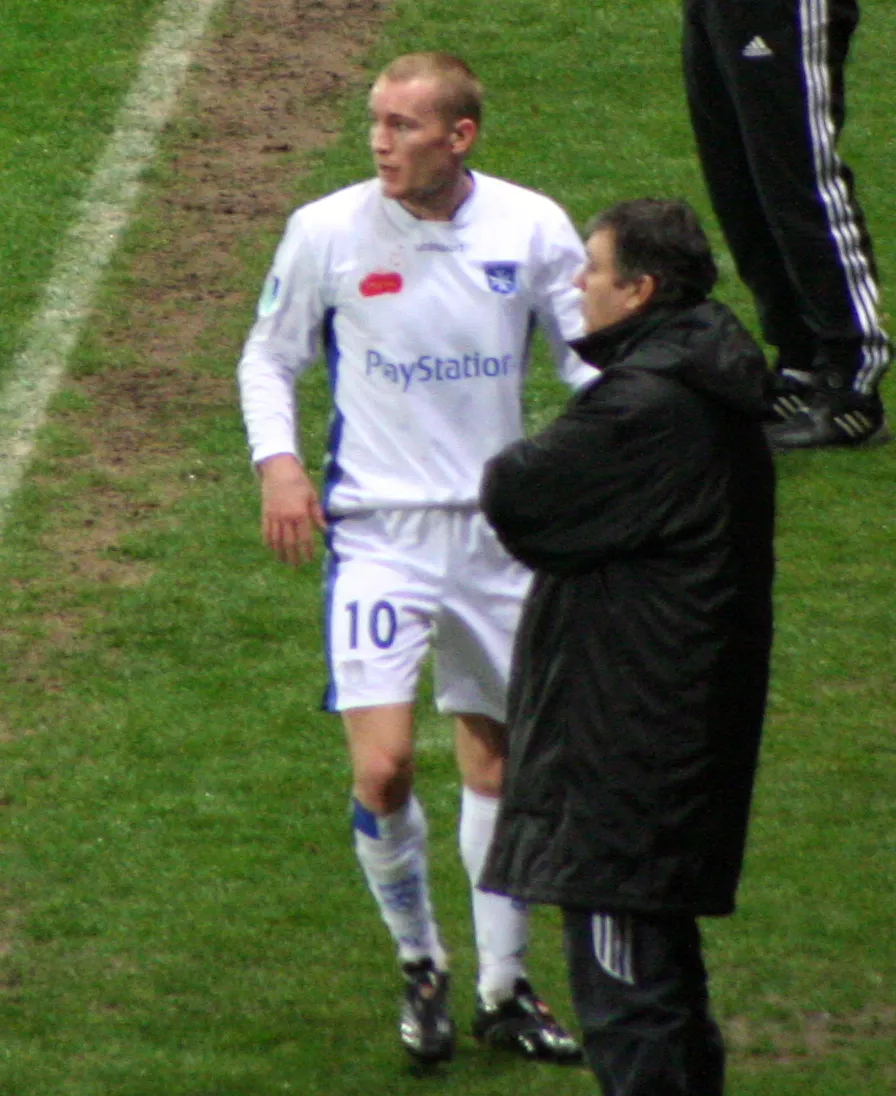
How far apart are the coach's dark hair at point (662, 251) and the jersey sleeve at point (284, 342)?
1.00m

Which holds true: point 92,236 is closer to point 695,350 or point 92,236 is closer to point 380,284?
point 380,284

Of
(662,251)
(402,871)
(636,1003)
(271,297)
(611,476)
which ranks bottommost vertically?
(402,871)

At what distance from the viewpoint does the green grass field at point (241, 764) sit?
5.56 meters

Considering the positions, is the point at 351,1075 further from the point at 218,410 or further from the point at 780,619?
the point at 218,410

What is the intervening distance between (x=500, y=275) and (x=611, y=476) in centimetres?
113

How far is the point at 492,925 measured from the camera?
17.9 feet

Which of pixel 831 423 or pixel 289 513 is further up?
pixel 289 513

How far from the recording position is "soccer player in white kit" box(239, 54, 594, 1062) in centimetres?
521

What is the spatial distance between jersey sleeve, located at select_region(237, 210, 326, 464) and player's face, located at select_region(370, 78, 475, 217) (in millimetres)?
222

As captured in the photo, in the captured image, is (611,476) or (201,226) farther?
(201,226)

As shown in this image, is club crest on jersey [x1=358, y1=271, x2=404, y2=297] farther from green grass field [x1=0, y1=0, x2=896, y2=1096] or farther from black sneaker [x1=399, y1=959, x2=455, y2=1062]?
green grass field [x1=0, y1=0, x2=896, y2=1096]

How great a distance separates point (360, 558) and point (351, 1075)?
111cm

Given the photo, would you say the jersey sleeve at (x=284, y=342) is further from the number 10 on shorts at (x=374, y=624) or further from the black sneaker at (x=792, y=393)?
the black sneaker at (x=792, y=393)

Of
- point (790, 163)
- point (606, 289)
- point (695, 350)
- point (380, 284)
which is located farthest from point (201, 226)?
point (695, 350)
